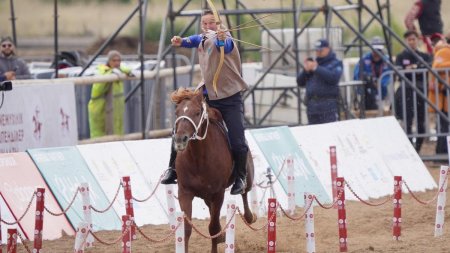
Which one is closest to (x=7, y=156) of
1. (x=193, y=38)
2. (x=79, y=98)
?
(x=193, y=38)

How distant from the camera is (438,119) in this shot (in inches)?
825

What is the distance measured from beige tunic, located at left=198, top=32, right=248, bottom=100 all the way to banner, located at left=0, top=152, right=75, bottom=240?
232 cm

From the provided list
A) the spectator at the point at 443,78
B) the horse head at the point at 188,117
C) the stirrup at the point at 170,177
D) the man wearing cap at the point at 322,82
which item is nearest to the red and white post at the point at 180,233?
the horse head at the point at 188,117

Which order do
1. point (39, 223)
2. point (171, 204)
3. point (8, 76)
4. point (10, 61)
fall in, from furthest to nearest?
1. point (10, 61)
2. point (8, 76)
3. point (171, 204)
4. point (39, 223)

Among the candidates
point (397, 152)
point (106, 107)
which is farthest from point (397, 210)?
point (106, 107)

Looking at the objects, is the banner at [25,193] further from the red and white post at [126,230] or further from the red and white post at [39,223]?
the red and white post at [126,230]

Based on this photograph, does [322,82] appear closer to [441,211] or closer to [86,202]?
[441,211]

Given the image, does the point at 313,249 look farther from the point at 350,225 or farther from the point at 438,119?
the point at 438,119

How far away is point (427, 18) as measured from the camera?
2425 centimetres

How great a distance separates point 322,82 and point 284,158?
336 cm

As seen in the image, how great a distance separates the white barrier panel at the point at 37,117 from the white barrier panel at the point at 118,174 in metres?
1.16

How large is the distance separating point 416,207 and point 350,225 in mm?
1863

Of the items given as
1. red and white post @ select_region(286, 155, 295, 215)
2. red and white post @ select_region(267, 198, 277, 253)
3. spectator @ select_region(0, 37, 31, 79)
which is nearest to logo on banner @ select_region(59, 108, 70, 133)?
spectator @ select_region(0, 37, 31, 79)

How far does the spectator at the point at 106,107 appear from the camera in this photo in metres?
18.9
